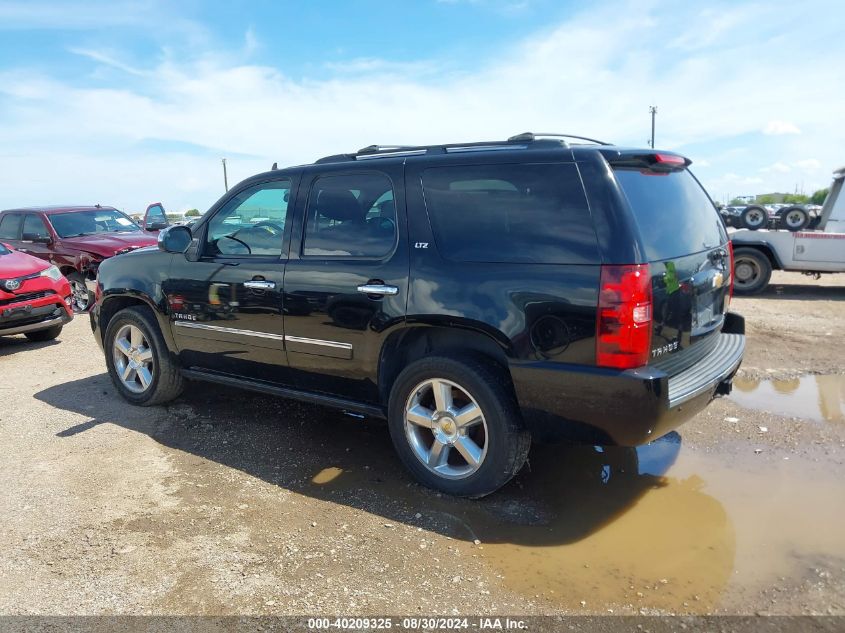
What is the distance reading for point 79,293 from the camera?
1057 centimetres

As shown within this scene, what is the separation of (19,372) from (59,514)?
379 cm

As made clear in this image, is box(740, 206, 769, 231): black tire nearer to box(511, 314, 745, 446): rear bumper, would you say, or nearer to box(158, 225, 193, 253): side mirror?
box(511, 314, 745, 446): rear bumper

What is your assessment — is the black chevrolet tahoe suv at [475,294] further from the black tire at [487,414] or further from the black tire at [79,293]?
the black tire at [79,293]

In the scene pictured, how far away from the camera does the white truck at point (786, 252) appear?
10.5 meters

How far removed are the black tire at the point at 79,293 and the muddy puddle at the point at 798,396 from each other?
930 centimetres

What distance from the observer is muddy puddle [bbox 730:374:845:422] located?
5.08 metres

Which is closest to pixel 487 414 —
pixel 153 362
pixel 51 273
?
pixel 153 362

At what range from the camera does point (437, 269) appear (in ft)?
11.9

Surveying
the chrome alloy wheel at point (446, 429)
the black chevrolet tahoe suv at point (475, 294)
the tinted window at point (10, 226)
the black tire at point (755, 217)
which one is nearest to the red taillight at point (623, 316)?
the black chevrolet tahoe suv at point (475, 294)

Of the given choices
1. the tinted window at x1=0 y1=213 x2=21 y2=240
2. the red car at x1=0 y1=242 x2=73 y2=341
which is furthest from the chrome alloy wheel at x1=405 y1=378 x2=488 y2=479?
the tinted window at x1=0 y1=213 x2=21 y2=240

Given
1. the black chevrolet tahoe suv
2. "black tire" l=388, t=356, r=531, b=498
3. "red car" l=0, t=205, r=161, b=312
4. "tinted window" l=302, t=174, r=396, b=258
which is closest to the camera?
the black chevrolet tahoe suv

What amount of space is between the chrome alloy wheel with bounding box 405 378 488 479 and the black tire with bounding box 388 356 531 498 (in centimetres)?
3

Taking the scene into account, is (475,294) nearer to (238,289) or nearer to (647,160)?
(647,160)

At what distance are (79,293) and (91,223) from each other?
1.38 meters
